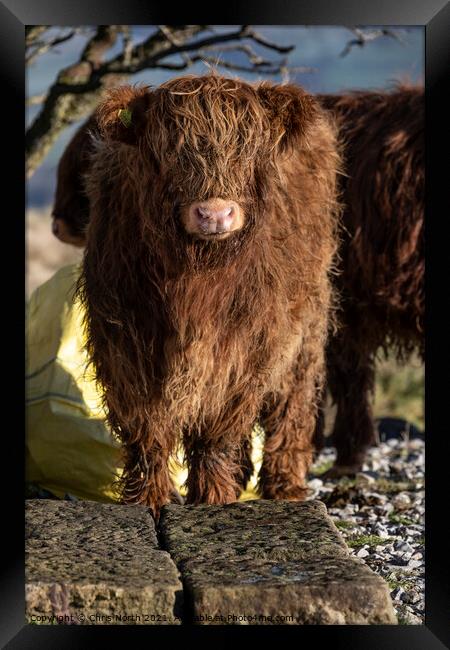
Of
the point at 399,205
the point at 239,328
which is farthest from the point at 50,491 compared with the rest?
the point at 399,205

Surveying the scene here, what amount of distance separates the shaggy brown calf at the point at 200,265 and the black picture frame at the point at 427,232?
2.18ft

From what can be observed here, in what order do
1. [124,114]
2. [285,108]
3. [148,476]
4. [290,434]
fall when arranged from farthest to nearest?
1. [290,434]
2. [148,476]
3. [285,108]
4. [124,114]

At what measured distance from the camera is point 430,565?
354cm

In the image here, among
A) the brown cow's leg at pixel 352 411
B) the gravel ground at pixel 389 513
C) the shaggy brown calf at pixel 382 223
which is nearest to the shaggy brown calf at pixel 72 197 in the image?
the shaggy brown calf at pixel 382 223

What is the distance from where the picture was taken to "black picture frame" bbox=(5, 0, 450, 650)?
338 cm

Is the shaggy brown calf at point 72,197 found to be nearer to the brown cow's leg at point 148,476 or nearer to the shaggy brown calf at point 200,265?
the shaggy brown calf at point 200,265

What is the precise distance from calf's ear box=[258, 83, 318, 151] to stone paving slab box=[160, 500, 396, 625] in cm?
162

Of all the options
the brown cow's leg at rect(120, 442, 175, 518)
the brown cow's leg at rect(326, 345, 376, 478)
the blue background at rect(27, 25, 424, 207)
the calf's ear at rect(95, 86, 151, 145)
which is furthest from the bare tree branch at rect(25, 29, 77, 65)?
the brown cow's leg at rect(120, 442, 175, 518)

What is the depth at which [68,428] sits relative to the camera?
5930 millimetres

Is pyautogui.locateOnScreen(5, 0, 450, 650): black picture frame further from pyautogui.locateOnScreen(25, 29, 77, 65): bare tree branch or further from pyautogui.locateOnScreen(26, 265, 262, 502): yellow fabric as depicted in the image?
pyautogui.locateOnScreen(25, 29, 77, 65): bare tree branch

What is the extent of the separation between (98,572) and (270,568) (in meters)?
0.62

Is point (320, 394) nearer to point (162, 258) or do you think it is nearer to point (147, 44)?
point (162, 258)

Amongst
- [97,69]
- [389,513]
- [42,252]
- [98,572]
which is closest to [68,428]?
[389,513]

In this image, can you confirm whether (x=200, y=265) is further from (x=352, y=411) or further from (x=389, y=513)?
(x=352, y=411)
